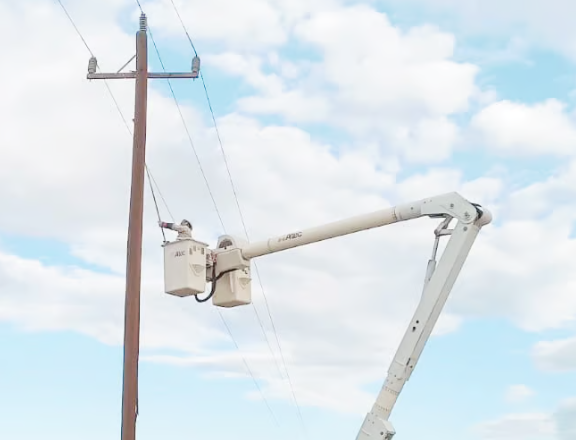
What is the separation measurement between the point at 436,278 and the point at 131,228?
4.59 meters

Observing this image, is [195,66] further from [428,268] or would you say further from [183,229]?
[428,268]

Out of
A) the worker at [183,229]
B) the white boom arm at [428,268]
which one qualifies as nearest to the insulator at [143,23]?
the worker at [183,229]

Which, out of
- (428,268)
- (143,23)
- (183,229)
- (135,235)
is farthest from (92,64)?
(428,268)

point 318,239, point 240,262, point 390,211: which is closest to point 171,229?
point 240,262

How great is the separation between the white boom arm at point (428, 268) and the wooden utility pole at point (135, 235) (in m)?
0.84

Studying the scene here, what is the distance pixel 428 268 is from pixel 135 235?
4309mm

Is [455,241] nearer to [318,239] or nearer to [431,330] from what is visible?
[431,330]

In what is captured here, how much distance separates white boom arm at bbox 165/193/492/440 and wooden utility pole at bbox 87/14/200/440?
0.84 metres

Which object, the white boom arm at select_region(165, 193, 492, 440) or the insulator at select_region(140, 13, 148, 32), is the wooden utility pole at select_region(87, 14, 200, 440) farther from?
the white boom arm at select_region(165, 193, 492, 440)

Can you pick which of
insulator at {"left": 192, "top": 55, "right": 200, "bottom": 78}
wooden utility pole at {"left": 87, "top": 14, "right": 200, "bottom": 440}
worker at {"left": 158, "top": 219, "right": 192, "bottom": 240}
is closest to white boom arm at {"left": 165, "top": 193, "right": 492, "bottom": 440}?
worker at {"left": 158, "top": 219, "right": 192, "bottom": 240}

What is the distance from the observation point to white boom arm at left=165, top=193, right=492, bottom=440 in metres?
10.6

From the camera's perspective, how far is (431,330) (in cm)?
1078

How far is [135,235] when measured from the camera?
526 inches

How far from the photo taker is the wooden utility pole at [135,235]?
12.8 m
